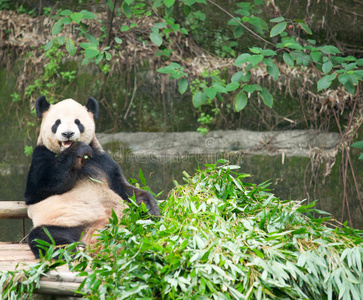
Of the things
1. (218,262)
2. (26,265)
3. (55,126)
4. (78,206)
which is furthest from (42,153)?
(218,262)

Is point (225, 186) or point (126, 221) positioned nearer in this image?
point (126, 221)

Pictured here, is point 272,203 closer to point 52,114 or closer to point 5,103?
point 52,114

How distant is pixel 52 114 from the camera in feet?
9.05

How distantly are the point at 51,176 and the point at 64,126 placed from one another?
33 cm

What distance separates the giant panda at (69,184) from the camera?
8.31 feet

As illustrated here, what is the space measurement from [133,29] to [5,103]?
1683mm

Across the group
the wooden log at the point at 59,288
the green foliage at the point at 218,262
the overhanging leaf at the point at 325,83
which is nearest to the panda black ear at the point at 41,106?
the green foliage at the point at 218,262

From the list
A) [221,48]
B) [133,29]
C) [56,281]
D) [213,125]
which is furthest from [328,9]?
[56,281]

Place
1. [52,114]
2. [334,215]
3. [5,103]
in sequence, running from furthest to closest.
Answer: [5,103] → [334,215] → [52,114]

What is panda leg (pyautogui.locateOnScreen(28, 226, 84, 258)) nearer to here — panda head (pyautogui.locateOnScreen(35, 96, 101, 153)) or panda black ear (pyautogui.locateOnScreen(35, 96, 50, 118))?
panda head (pyautogui.locateOnScreen(35, 96, 101, 153))

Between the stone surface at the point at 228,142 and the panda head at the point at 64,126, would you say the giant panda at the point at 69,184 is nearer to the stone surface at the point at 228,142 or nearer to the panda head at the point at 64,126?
the panda head at the point at 64,126

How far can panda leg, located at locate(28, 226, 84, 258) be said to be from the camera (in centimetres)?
237

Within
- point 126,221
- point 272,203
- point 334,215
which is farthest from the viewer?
point 334,215

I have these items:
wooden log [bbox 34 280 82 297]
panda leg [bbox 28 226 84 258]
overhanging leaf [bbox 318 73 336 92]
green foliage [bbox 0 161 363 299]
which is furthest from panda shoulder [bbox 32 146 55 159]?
overhanging leaf [bbox 318 73 336 92]
